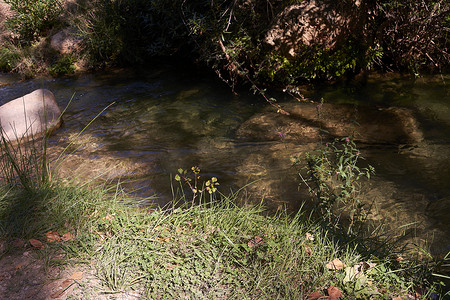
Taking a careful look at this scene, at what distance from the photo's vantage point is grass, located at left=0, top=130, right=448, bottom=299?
2678 mm

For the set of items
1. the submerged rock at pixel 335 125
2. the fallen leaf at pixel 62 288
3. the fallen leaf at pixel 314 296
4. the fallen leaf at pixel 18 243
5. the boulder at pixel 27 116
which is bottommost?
the submerged rock at pixel 335 125

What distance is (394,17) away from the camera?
769 centimetres

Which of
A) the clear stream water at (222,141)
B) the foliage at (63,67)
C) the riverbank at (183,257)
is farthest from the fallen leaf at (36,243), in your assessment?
the foliage at (63,67)

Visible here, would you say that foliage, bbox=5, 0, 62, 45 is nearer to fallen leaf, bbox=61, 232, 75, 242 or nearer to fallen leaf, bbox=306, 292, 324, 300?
fallen leaf, bbox=61, 232, 75, 242

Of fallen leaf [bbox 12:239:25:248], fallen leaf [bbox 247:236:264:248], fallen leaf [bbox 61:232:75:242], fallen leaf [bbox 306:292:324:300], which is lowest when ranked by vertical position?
fallen leaf [bbox 306:292:324:300]

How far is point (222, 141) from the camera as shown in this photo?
6.03 meters

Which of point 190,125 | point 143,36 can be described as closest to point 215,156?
point 190,125

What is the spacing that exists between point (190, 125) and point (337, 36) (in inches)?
150

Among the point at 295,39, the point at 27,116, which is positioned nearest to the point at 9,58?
the point at 27,116

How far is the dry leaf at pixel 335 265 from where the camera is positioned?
9.16 feet

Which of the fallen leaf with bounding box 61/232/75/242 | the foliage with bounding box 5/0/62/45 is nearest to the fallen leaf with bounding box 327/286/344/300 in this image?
the fallen leaf with bounding box 61/232/75/242

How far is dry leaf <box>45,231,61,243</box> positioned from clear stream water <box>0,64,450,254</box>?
4.75 feet

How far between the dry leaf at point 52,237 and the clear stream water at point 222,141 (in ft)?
4.75

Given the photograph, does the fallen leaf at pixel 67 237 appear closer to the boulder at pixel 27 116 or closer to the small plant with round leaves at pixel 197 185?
the small plant with round leaves at pixel 197 185
